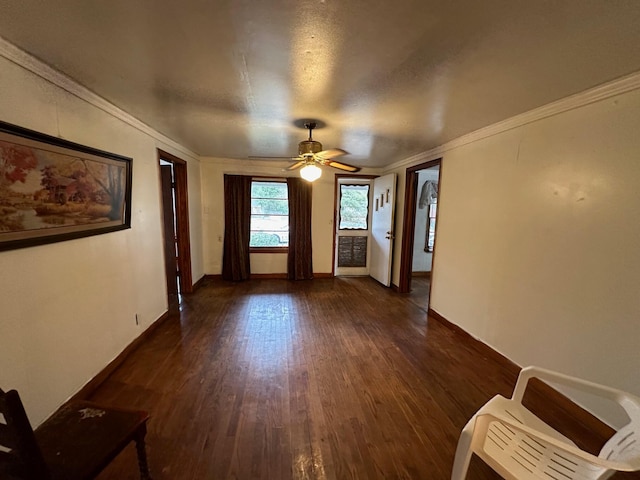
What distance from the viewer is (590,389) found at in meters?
1.25

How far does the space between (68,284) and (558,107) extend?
3549mm

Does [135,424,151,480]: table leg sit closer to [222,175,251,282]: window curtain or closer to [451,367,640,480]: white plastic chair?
[451,367,640,480]: white plastic chair

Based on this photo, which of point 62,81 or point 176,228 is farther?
point 176,228

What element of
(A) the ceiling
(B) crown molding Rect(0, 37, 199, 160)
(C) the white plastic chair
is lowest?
(C) the white plastic chair

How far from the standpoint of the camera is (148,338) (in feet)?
9.39

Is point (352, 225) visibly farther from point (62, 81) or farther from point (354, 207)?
point (62, 81)

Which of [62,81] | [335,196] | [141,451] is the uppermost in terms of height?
[62,81]

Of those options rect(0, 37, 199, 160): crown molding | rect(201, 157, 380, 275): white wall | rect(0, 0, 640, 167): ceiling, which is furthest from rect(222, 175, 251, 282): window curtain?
rect(0, 0, 640, 167): ceiling

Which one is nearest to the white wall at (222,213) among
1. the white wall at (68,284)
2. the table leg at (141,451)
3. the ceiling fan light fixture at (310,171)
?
the white wall at (68,284)

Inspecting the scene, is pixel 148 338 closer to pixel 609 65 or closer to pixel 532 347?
pixel 532 347

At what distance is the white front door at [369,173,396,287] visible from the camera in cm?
464

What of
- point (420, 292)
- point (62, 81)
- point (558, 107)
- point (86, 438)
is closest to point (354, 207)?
point (420, 292)

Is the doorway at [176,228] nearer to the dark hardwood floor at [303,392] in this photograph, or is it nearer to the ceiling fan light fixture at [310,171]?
the dark hardwood floor at [303,392]

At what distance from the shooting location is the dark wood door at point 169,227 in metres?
3.86
